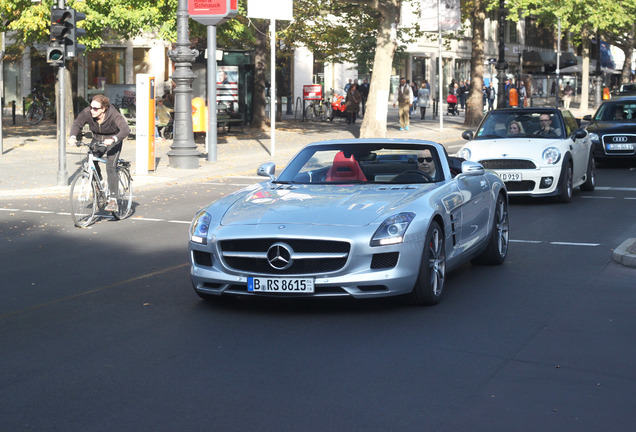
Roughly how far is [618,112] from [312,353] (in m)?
19.6

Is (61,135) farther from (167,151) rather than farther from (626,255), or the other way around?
(626,255)

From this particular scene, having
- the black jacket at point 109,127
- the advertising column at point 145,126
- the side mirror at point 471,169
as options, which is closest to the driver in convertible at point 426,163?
the side mirror at point 471,169

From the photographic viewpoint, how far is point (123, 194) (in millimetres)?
14320

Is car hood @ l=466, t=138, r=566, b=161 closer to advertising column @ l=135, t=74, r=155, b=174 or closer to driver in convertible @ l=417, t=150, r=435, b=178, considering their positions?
driver in convertible @ l=417, t=150, r=435, b=178

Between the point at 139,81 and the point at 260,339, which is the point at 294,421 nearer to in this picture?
the point at 260,339

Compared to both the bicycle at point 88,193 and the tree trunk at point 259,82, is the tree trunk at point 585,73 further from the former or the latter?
the bicycle at point 88,193

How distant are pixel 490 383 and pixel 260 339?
1760 millimetres

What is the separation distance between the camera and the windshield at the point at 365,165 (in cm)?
912

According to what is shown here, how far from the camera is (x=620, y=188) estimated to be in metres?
18.9

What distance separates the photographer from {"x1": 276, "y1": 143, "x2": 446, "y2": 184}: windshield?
29.9 ft

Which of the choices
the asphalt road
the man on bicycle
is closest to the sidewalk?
the man on bicycle

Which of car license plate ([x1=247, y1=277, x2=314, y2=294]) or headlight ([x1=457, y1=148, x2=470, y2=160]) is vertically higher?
headlight ([x1=457, y1=148, x2=470, y2=160])

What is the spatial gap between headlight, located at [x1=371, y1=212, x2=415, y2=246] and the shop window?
46042mm

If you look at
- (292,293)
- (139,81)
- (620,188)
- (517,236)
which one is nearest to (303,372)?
(292,293)
